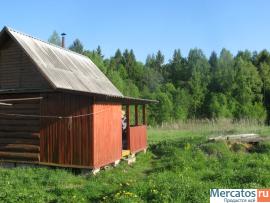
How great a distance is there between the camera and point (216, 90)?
68188 mm

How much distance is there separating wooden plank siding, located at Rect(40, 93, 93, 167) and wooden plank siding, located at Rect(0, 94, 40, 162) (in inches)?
14.1

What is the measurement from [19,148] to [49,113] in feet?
6.40

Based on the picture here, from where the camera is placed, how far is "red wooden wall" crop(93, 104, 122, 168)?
1473cm

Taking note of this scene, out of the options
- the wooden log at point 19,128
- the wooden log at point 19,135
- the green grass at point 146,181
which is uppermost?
the wooden log at point 19,128

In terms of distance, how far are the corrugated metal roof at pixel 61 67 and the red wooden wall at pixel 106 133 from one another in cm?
95

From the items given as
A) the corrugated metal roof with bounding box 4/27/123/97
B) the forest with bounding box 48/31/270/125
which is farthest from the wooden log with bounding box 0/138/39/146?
the forest with bounding box 48/31/270/125

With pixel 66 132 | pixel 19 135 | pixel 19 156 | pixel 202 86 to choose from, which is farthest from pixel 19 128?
pixel 202 86

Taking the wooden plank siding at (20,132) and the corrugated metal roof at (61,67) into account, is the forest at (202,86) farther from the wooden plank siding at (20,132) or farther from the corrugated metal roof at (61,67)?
the wooden plank siding at (20,132)

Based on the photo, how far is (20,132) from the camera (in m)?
15.9

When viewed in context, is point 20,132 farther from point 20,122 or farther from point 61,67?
point 61,67

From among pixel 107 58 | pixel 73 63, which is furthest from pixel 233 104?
pixel 73 63

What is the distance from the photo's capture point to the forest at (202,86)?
53.8m

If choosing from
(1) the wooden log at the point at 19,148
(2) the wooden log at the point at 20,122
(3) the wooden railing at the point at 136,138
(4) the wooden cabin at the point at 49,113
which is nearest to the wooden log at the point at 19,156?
(4) the wooden cabin at the point at 49,113

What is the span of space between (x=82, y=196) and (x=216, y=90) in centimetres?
5968
